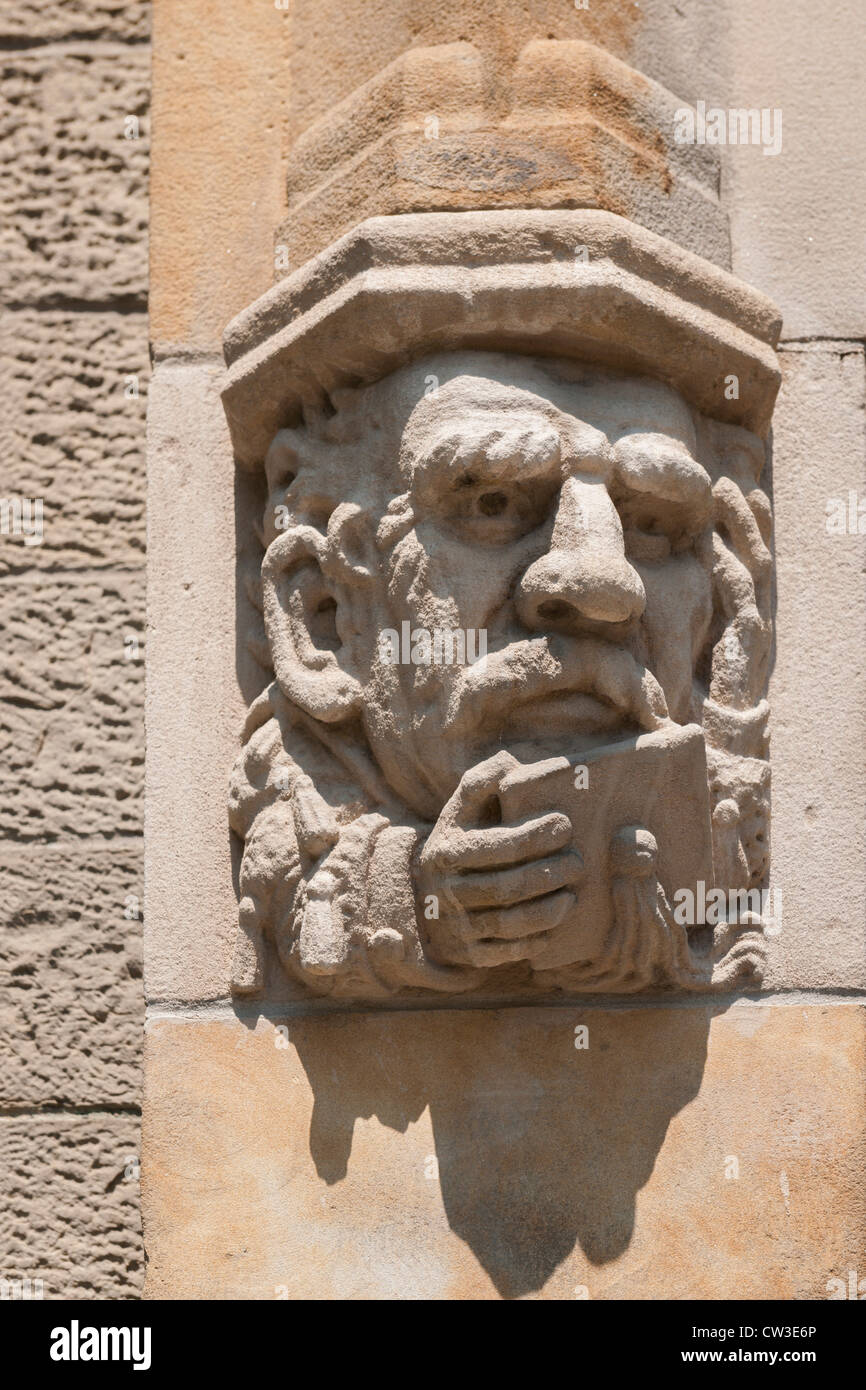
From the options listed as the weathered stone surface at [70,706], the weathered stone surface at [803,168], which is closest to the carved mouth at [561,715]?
the weathered stone surface at [70,706]

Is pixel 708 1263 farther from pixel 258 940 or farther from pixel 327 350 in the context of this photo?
pixel 327 350

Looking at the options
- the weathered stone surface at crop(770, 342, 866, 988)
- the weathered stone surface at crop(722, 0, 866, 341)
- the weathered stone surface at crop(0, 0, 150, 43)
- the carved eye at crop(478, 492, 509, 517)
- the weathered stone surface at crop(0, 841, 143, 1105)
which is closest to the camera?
the carved eye at crop(478, 492, 509, 517)

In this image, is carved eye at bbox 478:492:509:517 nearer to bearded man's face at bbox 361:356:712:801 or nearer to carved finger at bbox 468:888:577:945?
bearded man's face at bbox 361:356:712:801

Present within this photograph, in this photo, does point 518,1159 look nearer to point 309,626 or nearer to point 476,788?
point 476,788

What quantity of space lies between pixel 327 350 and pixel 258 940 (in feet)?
2.83

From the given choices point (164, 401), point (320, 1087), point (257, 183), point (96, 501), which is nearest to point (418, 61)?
point (257, 183)

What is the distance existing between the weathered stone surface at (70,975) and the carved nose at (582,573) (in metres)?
0.80

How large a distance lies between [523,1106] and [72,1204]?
2.35ft

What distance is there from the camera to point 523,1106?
2.62m

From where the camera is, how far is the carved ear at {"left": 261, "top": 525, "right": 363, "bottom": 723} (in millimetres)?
2619

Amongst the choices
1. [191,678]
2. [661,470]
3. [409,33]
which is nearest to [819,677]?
[661,470]

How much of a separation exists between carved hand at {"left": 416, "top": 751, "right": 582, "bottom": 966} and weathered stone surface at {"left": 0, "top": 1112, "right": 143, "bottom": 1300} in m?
0.69

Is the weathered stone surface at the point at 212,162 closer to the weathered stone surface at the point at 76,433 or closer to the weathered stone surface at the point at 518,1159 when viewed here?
the weathered stone surface at the point at 76,433

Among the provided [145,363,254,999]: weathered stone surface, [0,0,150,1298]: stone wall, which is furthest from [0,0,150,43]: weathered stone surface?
[145,363,254,999]: weathered stone surface
